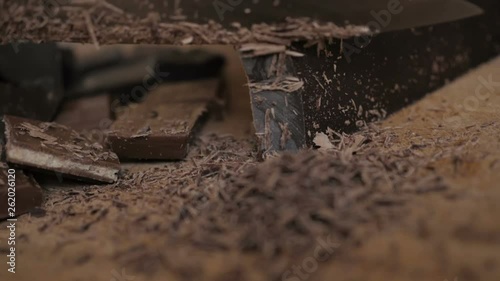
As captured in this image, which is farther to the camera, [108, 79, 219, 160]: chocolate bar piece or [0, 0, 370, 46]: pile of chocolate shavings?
[108, 79, 219, 160]: chocolate bar piece

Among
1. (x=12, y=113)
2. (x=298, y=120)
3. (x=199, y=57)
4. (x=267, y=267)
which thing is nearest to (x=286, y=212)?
(x=267, y=267)

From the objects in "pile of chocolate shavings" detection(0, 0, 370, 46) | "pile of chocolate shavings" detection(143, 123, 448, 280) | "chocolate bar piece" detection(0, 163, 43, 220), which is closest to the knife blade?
"pile of chocolate shavings" detection(0, 0, 370, 46)

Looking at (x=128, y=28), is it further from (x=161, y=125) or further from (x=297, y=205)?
(x=297, y=205)

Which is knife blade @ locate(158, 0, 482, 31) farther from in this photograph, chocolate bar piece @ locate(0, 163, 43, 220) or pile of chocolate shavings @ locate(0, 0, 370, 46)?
chocolate bar piece @ locate(0, 163, 43, 220)

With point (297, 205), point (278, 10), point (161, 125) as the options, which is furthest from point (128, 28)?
point (297, 205)

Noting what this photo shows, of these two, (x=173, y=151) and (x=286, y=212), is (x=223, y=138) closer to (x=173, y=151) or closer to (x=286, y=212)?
(x=173, y=151)
